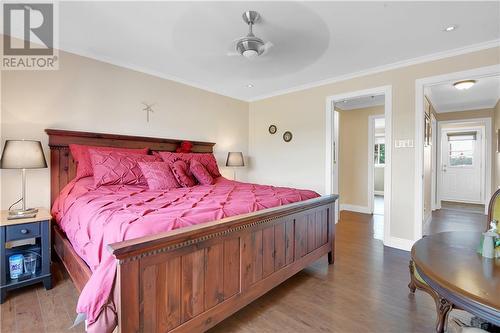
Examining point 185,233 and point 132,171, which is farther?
point 132,171

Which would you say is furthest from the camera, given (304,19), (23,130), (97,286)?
(23,130)

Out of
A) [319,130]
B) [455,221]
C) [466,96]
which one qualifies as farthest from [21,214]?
[466,96]

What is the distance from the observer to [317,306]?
1944 mm

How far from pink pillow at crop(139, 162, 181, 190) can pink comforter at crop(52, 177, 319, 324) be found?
0.99 ft

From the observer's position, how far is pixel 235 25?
2402 millimetres

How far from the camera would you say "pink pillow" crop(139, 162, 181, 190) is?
2.68 m

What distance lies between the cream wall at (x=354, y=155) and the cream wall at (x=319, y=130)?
183 cm

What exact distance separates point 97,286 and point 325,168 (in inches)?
142

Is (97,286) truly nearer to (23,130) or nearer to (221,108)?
(23,130)


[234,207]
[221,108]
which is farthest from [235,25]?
[221,108]

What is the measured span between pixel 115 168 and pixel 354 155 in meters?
4.92

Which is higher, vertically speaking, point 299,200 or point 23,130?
point 23,130

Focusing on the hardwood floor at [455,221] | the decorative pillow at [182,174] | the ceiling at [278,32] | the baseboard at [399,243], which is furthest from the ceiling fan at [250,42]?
the hardwood floor at [455,221]

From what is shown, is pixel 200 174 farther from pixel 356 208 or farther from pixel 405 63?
pixel 356 208
